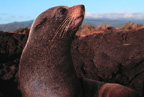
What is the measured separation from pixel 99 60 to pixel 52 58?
3138 millimetres

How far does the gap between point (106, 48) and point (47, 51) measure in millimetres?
3810

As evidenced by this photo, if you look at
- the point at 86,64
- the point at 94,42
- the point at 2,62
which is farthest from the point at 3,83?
the point at 94,42

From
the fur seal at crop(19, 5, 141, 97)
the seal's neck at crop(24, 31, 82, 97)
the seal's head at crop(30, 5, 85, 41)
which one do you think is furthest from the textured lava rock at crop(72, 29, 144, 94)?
the seal's head at crop(30, 5, 85, 41)

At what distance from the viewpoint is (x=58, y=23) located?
3.00 m

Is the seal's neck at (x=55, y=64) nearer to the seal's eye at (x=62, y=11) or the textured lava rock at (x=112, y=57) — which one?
the seal's eye at (x=62, y=11)

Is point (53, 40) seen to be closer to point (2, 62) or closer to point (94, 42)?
point (2, 62)

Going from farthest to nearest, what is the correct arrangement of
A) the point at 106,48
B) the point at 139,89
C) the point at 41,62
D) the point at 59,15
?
1. the point at 106,48
2. the point at 139,89
3. the point at 59,15
4. the point at 41,62

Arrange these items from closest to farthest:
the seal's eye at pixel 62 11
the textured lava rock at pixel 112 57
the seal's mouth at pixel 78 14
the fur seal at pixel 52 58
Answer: the fur seal at pixel 52 58 → the seal's mouth at pixel 78 14 → the seal's eye at pixel 62 11 → the textured lava rock at pixel 112 57

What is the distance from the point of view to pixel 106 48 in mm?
6336

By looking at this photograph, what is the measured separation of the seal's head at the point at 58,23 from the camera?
2924 mm

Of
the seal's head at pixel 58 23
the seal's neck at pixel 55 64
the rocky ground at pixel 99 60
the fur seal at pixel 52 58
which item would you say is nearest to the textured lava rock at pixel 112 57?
the rocky ground at pixel 99 60

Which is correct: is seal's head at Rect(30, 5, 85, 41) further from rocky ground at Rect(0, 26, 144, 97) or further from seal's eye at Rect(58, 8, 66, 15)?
rocky ground at Rect(0, 26, 144, 97)

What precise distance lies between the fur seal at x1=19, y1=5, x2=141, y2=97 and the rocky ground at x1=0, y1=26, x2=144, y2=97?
2.09 metres

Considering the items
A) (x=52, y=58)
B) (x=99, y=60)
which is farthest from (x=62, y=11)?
(x=99, y=60)
